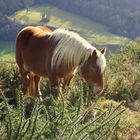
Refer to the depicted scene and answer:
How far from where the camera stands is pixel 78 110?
3.68 metres

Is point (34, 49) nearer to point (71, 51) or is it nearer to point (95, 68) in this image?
point (71, 51)

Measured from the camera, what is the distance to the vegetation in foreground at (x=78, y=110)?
3.28 m

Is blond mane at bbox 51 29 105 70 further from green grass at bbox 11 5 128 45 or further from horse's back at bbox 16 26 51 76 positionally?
green grass at bbox 11 5 128 45

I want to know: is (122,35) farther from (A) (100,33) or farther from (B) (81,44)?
(B) (81,44)

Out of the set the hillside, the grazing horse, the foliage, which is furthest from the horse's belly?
the hillside

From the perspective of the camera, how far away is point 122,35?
5807 inches

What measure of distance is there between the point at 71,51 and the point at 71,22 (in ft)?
437

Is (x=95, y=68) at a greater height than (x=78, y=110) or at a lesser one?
lesser

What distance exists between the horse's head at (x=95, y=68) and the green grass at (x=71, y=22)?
11579cm

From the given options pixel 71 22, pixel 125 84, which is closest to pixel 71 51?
pixel 125 84

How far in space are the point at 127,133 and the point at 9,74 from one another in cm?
336

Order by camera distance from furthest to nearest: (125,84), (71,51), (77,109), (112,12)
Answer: (112,12) → (125,84) → (71,51) → (77,109)

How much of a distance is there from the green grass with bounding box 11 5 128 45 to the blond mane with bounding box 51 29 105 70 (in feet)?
380

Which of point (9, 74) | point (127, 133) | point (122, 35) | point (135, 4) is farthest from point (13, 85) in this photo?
point (135, 4)
